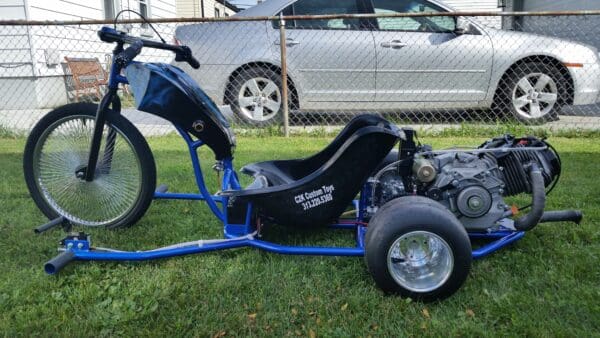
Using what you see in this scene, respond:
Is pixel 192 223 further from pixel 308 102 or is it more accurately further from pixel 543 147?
pixel 308 102

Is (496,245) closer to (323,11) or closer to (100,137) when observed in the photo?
(100,137)

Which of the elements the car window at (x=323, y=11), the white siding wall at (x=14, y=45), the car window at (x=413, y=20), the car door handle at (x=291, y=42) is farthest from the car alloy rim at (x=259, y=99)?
the white siding wall at (x=14, y=45)

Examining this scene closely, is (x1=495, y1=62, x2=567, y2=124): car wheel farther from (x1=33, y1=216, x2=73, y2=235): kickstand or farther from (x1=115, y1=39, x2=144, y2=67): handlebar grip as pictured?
(x1=33, y1=216, x2=73, y2=235): kickstand

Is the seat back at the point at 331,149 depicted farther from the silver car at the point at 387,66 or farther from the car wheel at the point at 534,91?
the car wheel at the point at 534,91

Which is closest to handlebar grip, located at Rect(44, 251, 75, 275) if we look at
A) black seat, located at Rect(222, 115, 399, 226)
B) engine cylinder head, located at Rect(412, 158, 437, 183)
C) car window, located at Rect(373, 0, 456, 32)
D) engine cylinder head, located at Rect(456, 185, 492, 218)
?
black seat, located at Rect(222, 115, 399, 226)

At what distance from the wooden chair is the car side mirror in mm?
6597

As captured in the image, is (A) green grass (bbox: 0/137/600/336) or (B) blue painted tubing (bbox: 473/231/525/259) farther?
(B) blue painted tubing (bbox: 473/231/525/259)

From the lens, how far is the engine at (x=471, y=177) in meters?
2.76

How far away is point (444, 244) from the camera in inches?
94.0

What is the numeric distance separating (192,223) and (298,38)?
381 centimetres

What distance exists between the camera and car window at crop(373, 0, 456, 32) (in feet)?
22.0

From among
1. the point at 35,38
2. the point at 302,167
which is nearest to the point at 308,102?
the point at 302,167

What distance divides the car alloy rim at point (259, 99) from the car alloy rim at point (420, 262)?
4488 mm

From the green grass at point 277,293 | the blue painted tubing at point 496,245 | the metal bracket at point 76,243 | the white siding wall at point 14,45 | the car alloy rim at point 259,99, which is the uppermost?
the white siding wall at point 14,45
